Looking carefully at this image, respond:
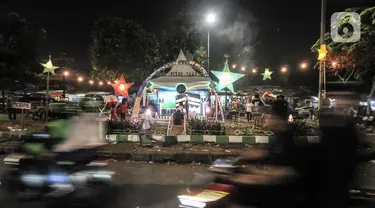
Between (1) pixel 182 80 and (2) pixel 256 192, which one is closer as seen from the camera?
(2) pixel 256 192

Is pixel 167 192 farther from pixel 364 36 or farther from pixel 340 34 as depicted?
pixel 340 34

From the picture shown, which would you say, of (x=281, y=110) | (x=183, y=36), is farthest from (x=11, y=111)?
(x=281, y=110)

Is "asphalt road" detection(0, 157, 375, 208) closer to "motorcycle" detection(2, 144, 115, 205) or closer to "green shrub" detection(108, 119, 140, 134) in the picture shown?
"motorcycle" detection(2, 144, 115, 205)

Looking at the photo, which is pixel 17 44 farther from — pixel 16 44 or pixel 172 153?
pixel 172 153

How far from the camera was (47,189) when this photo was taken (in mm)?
5832

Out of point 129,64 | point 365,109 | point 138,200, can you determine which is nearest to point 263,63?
point 129,64

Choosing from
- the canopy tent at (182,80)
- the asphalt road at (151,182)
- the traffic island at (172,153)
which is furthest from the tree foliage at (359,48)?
the traffic island at (172,153)

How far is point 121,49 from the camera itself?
3528cm

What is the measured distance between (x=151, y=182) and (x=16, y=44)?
2350cm

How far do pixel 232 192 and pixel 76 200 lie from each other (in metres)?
3.08

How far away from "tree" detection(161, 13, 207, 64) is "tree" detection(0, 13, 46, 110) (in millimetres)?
12650

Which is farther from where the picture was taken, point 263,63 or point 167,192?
point 263,63

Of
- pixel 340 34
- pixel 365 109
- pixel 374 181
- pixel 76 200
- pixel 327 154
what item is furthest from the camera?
pixel 365 109

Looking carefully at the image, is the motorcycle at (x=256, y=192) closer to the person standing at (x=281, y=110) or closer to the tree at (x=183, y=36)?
the person standing at (x=281, y=110)
